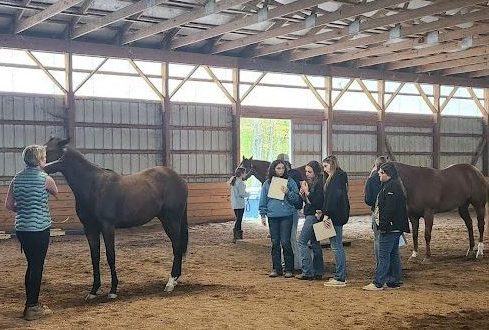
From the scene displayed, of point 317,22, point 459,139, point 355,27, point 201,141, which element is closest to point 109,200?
point 317,22

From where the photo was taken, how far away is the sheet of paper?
805 centimetres

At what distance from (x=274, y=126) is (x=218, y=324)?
731 inches

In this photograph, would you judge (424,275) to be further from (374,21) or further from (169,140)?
(169,140)

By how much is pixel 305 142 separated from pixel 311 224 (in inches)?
440

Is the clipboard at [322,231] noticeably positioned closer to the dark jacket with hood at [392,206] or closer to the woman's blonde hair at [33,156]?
the dark jacket with hood at [392,206]

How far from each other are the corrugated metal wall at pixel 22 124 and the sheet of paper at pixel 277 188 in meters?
8.11

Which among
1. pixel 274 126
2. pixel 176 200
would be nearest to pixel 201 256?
pixel 176 200

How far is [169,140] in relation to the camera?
637 inches

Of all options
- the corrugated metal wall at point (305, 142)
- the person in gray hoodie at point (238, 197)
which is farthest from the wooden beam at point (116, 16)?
the corrugated metal wall at point (305, 142)

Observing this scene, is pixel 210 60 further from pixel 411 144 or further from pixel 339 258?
pixel 339 258

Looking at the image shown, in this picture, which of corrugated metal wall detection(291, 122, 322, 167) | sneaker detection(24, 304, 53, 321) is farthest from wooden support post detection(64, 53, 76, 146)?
sneaker detection(24, 304, 53, 321)

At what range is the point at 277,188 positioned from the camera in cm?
808

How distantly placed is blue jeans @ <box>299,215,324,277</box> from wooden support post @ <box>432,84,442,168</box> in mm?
14193

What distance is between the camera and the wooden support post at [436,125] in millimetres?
21203
